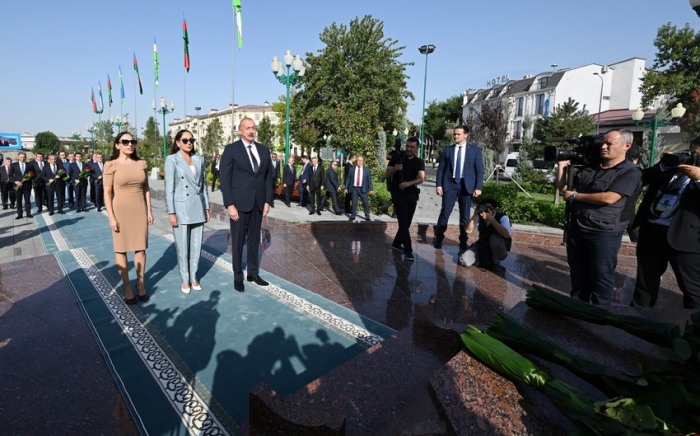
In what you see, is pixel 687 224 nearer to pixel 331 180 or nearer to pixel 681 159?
pixel 681 159

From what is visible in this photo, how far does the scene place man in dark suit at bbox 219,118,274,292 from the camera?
4.33 m

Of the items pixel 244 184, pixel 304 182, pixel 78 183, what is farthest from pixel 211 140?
pixel 244 184

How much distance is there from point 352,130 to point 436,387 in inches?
1117

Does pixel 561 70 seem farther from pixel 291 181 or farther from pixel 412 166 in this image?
pixel 412 166

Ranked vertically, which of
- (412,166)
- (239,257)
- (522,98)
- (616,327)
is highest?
(522,98)

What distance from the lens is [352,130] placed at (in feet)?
95.0

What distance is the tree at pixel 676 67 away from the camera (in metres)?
27.8

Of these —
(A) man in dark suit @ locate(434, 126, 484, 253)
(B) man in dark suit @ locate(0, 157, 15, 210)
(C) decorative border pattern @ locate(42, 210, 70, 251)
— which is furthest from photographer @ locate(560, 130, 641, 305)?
(B) man in dark suit @ locate(0, 157, 15, 210)

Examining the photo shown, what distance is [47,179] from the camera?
1054 cm

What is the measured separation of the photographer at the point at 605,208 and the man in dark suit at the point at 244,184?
10.4 feet

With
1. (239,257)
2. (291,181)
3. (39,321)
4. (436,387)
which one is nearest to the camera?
(436,387)

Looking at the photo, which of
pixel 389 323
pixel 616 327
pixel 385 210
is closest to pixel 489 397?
pixel 616 327

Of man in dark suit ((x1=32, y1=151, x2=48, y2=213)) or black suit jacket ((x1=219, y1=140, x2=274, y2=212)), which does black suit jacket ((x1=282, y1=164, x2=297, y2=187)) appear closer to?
man in dark suit ((x1=32, y1=151, x2=48, y2=213))

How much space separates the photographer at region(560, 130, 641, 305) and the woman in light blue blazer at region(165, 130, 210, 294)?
12.4 ft
